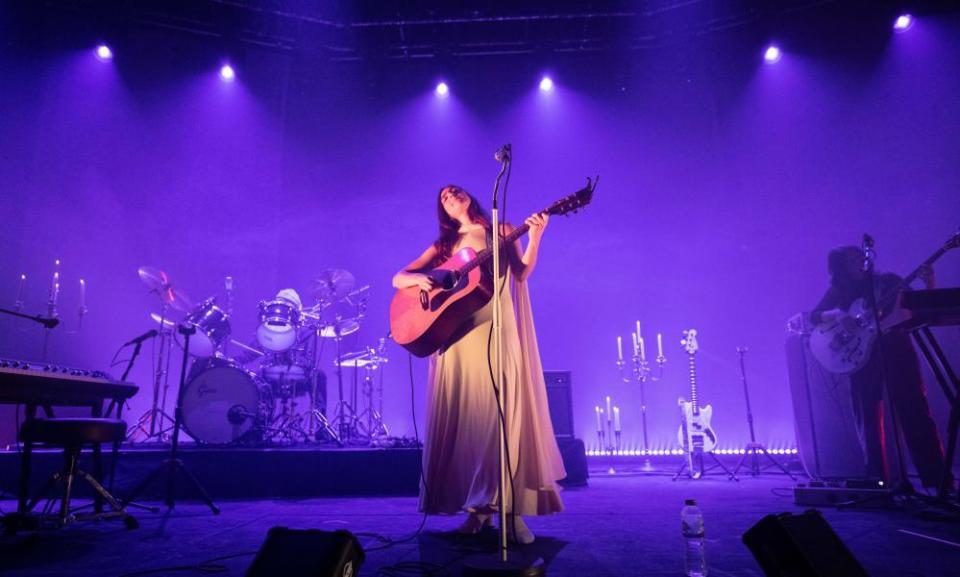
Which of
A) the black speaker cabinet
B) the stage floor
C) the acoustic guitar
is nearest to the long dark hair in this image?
the acoustic guitar

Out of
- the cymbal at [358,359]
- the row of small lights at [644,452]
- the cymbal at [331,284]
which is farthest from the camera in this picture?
the row of small lights at [644,452]

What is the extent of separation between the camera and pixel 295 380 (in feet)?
22.3

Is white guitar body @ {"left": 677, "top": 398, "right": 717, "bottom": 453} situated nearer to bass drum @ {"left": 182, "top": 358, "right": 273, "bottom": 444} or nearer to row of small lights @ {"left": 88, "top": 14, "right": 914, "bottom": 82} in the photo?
bass drum @ {"left": 182, "top": 358, "right": 273, "bottom": 444}

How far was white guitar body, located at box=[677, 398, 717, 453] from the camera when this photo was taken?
6352mm

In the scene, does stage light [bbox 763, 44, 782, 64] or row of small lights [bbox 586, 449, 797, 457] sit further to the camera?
stage light [bbox 763, 44, 782, 64]

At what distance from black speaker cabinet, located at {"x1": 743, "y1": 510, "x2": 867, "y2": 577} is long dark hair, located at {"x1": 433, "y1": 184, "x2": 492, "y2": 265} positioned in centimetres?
214

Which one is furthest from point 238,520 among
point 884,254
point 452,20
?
point 884,254

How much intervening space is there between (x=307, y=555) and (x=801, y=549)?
4.96 feet

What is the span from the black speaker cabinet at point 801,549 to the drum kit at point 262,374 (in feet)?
16.1

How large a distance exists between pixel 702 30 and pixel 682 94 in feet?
3.44

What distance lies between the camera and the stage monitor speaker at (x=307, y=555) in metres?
1.61

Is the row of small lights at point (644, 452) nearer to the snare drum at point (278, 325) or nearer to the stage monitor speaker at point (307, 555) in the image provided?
the snare drum at point (278, 325)

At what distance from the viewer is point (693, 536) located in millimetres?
2520

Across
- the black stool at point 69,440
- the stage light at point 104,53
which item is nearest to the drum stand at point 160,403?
the black stool at point 69,440
